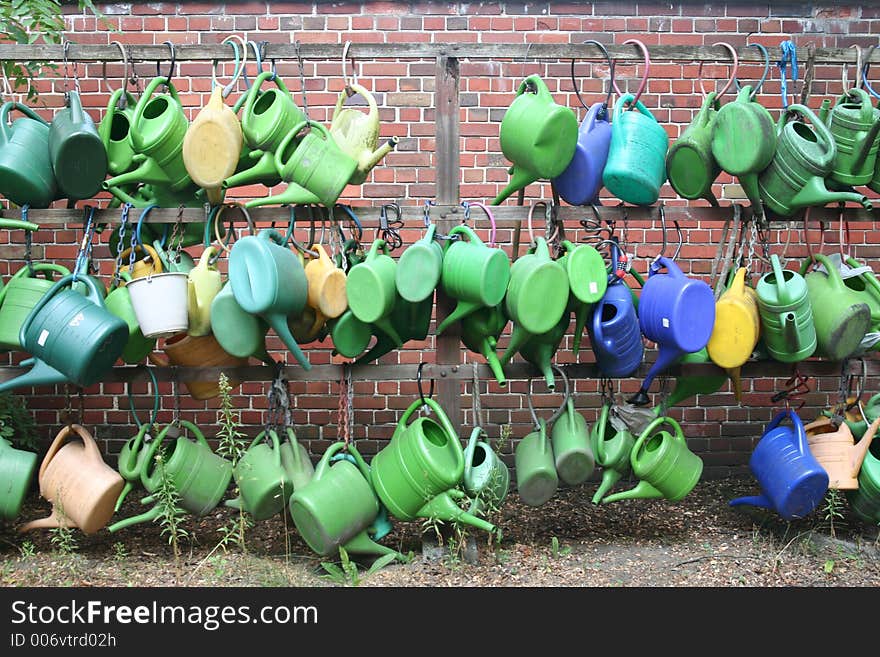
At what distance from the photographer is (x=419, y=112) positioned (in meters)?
3.38

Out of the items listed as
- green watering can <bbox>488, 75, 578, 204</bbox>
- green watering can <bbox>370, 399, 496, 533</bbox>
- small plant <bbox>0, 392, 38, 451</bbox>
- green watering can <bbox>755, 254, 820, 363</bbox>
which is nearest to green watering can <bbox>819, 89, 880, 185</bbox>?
green watering can <bbox>755, 254, 820, 363</bbox>

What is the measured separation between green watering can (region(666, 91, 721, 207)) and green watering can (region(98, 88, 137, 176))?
164 centimetres

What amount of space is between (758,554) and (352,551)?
130 cm

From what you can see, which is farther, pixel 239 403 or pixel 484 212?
pixel 239 403

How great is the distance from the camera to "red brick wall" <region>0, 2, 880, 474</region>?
3312 mm

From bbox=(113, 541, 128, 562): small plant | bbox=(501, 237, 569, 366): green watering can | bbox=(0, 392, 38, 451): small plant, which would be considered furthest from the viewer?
bbox=(0, 392, 38, 451): small plant

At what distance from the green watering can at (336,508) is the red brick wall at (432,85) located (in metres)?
1.07

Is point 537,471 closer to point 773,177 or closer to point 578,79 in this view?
point 773,177

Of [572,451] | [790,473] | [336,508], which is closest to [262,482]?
[336,508]

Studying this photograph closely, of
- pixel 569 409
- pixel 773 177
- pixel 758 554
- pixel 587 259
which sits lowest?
pixel 758 554

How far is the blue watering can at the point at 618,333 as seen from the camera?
2.43 meters

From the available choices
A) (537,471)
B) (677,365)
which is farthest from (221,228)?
(677,365)

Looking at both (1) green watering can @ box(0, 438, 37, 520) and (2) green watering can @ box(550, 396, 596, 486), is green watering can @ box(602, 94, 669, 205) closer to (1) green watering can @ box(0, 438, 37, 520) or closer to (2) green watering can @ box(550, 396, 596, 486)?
(2) green watering can @ box(550, 396, 596, 486)

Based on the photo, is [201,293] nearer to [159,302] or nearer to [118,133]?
[159,302]
